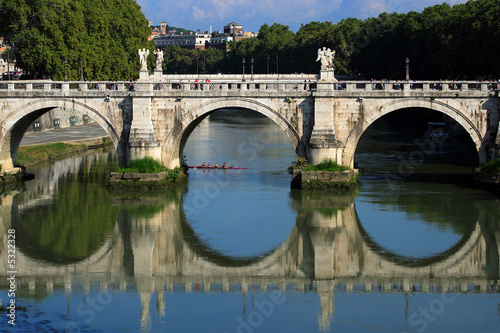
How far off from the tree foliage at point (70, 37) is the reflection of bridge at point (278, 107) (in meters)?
18.1

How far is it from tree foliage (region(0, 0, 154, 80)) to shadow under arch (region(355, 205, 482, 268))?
3651 centimetres

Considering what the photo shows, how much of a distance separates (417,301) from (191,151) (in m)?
36.6

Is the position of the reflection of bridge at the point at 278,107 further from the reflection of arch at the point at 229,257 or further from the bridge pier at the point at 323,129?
the reflection of arch at the point at 229,257

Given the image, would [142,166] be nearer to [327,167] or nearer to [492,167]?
[327,167]

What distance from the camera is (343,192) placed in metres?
44.0

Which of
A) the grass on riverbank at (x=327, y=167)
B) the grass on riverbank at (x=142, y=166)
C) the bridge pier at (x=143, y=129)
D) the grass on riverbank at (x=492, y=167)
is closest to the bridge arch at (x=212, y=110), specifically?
the bridge pier at (x=143, y=129)

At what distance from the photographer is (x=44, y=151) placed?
58031 mm

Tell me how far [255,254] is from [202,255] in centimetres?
210

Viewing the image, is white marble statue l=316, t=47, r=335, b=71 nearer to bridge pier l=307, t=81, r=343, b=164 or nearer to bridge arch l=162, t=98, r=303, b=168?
bridge pier l=307, t=81, r=343, b=164

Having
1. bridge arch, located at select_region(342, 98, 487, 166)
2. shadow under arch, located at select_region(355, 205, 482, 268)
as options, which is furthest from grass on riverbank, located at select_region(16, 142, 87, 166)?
shadow under arch, located at select_region(355, 205, 482, 268)

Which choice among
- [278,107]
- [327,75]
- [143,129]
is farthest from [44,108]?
[327,75]

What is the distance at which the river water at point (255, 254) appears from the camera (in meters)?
26.7

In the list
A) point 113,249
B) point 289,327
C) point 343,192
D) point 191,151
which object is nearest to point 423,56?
Answer: point 191,151

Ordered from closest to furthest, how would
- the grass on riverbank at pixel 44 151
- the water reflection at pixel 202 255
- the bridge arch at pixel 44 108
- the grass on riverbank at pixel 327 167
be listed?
the water reflection at pixel 202 255 → the grass on riverbank at pixel 327 167 → the bridge arch at pixel 44 108 → the grass on riverbank at pixel 44 151
